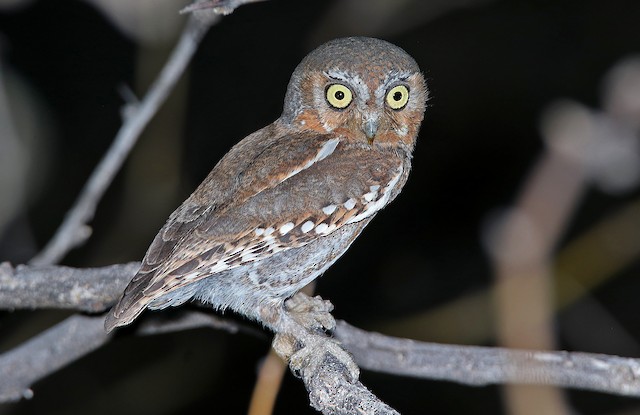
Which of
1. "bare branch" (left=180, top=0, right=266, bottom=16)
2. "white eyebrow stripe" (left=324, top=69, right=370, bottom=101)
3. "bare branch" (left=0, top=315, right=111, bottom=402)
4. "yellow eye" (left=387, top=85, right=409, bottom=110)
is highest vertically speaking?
"bare branch" (left=180, top=0, right=266, bottom=16)

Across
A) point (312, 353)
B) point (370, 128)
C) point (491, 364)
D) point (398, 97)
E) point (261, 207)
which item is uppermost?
point (398, 97)

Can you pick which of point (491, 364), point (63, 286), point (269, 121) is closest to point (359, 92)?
point (491, 364)

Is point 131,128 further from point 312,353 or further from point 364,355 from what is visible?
point 364,355

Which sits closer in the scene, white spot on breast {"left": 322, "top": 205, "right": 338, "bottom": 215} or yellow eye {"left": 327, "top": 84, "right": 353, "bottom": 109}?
white spot on breast {"left": 322, "top": 205, "right": 338, "bottom": 215}

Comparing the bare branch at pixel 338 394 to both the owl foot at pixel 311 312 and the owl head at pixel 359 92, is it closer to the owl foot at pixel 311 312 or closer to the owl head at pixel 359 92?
the owl foot at pixel 311 312

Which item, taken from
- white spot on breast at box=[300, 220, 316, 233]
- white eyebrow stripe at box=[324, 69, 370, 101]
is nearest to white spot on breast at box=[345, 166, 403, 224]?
white spot on breast at box=[300, 220, 316, 233]

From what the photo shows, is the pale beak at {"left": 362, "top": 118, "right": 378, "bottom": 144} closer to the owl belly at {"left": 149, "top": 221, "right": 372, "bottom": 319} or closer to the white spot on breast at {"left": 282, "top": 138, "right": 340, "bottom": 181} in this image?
the white spot on breast at {"left": 282, "top": 138, "right": 340, "bottom": 181}

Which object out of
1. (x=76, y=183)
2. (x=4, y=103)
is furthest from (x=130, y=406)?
(x=4, y=103)

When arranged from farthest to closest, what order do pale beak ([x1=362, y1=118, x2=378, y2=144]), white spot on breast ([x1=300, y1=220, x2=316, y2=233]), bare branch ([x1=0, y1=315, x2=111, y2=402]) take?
1. bare branch ([x1=0, y1=315, x2=111, y2=402])
2. pale beak ([x1=362, y1=118, x2=378, y2=144])
3. white spot on breast ([x1=300, y1=220, x2=316, y2=233])
